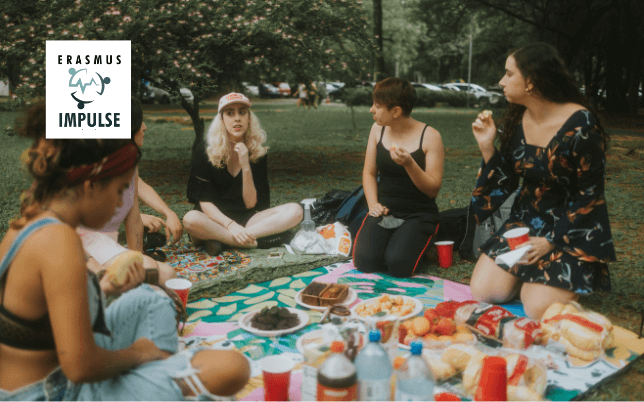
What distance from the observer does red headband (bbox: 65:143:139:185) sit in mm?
1664

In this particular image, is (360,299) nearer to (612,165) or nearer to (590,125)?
(590,125)

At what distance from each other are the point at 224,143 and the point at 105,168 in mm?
2985

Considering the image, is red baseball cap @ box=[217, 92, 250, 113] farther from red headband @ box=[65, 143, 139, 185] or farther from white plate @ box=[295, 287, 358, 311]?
red headband @ box=[65, 143, 139, 185]

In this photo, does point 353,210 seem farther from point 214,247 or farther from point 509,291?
point 509,291

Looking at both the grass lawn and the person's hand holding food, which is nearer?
the grass lawn

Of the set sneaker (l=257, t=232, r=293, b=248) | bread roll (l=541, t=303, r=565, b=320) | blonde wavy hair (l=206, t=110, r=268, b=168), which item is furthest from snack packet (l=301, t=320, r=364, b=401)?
blonde wavy hair (l=206, t=110, r=268, b=168)

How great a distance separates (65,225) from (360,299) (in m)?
2.41

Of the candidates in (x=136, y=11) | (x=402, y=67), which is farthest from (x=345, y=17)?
(x=402, y=67)

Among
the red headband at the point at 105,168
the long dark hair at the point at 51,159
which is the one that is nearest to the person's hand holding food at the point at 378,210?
the red headband at the point at 105,168

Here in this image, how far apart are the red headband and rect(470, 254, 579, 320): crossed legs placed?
98.1 inches

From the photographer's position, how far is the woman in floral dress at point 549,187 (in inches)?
126

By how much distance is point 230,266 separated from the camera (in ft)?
14.3

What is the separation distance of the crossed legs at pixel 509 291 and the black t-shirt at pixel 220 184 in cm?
215

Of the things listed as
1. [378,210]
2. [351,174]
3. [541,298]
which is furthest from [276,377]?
[351,174]
